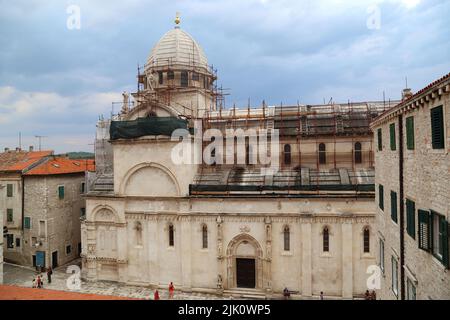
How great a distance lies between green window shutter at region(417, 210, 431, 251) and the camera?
1039cm

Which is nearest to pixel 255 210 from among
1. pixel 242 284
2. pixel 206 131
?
pixel 242 284

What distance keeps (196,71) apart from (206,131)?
29.2 feet

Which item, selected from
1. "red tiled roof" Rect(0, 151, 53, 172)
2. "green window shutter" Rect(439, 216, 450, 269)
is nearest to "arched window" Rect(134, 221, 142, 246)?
"red tiled roof" Rect(0, 151, 53, 172)

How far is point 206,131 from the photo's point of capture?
30.7 m

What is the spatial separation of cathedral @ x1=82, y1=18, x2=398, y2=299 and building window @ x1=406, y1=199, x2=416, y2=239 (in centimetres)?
1180

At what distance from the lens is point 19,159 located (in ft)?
115

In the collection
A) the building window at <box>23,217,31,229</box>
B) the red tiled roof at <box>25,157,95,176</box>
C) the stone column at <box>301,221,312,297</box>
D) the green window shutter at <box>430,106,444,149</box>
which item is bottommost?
the stone column at <box>301,221,312,297</box>

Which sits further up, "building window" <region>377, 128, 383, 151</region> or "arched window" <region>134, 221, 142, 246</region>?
"building window" <region>377, 128, 383, 151</region>

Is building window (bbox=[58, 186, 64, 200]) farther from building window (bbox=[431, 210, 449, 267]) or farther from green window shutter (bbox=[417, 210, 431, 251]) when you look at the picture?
building window (bbox=[431, 210, 449, 267])

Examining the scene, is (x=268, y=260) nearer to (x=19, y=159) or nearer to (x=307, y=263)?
(x=307, y=263)

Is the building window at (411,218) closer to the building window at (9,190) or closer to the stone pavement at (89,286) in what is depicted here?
the stone pavement at (89,286)

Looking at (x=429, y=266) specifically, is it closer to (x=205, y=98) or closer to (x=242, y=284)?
(x=242, y=284)

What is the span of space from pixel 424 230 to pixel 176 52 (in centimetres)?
3163

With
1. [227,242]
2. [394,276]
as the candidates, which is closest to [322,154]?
[227,242]
